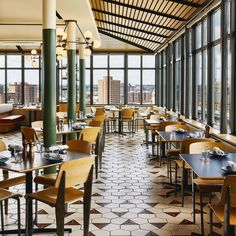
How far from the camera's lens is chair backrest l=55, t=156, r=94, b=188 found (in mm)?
3489

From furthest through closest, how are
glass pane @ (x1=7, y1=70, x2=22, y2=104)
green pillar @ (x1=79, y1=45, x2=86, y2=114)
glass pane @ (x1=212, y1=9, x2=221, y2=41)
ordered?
glass pane @ (x1=7, y1=70, x2=22, y2=104) < green pillar @ (x1=79, y1=45, x2=86, y2=114) < glass pane @ (x1=212, y1=9, x2=221, y2=41)

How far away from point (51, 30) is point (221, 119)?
3182mm

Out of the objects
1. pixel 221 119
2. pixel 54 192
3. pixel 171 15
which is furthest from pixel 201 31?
pixel 54 192

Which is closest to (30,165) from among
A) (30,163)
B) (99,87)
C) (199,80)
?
(30,163)

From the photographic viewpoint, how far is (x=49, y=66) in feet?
19.3

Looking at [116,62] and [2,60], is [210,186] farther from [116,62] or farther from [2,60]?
[2,60]

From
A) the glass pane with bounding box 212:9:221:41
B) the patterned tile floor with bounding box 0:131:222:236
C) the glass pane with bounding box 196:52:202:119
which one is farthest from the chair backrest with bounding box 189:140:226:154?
the glass pane with bounding box 196:52:202:119

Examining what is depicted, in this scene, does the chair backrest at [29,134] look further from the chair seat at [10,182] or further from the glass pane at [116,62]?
the glass pane at [116,62]

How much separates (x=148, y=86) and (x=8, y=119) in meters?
6.33

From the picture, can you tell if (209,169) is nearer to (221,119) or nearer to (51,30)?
(221,119)

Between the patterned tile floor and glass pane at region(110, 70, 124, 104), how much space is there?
9.62 meters

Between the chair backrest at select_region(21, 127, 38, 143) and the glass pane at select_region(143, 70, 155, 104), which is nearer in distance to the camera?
the chair backrest at select_region(21, 127, 38, 143)

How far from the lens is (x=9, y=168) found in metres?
3.67

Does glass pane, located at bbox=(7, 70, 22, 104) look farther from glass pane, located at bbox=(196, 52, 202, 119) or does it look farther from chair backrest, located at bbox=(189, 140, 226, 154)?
chair backrest, located at bbox=(189, 140, 226, 154)
